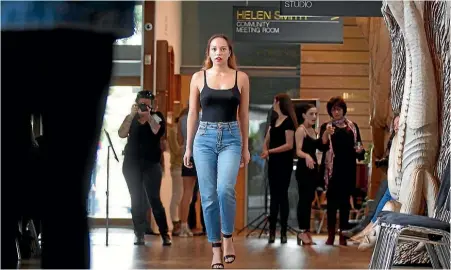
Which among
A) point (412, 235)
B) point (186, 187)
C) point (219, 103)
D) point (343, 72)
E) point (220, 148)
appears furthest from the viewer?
point (343, 72)

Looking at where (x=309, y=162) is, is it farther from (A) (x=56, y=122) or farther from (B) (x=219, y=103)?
(A) (x=56, y=122)

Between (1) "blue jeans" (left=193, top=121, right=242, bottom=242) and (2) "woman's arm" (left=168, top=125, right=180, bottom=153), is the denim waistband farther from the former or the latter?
(2) "woman's arm" (left=168, top=125, right=180, bottom=153)

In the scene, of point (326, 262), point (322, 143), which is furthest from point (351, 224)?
point (326, 262)

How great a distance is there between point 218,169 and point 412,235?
160 centimetres

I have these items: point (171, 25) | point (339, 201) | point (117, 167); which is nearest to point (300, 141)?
point (339, 201)

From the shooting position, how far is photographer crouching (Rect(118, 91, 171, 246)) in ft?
33.4

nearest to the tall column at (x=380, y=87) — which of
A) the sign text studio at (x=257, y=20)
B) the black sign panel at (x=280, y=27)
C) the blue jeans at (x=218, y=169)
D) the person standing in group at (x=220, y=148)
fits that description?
the black sign panel at (x=280, y=27)

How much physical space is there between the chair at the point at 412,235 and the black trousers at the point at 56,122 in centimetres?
295

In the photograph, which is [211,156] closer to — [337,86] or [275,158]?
[275,158]

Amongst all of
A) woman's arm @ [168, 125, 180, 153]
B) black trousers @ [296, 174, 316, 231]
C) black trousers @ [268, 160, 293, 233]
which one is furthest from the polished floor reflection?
woman's arm @ [168, 125, 180, 153]

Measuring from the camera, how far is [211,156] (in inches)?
239

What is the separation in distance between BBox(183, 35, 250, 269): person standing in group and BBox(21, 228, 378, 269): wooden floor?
82 centimetres

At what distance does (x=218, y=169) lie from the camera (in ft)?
19.9

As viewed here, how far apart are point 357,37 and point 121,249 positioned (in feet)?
25.0
